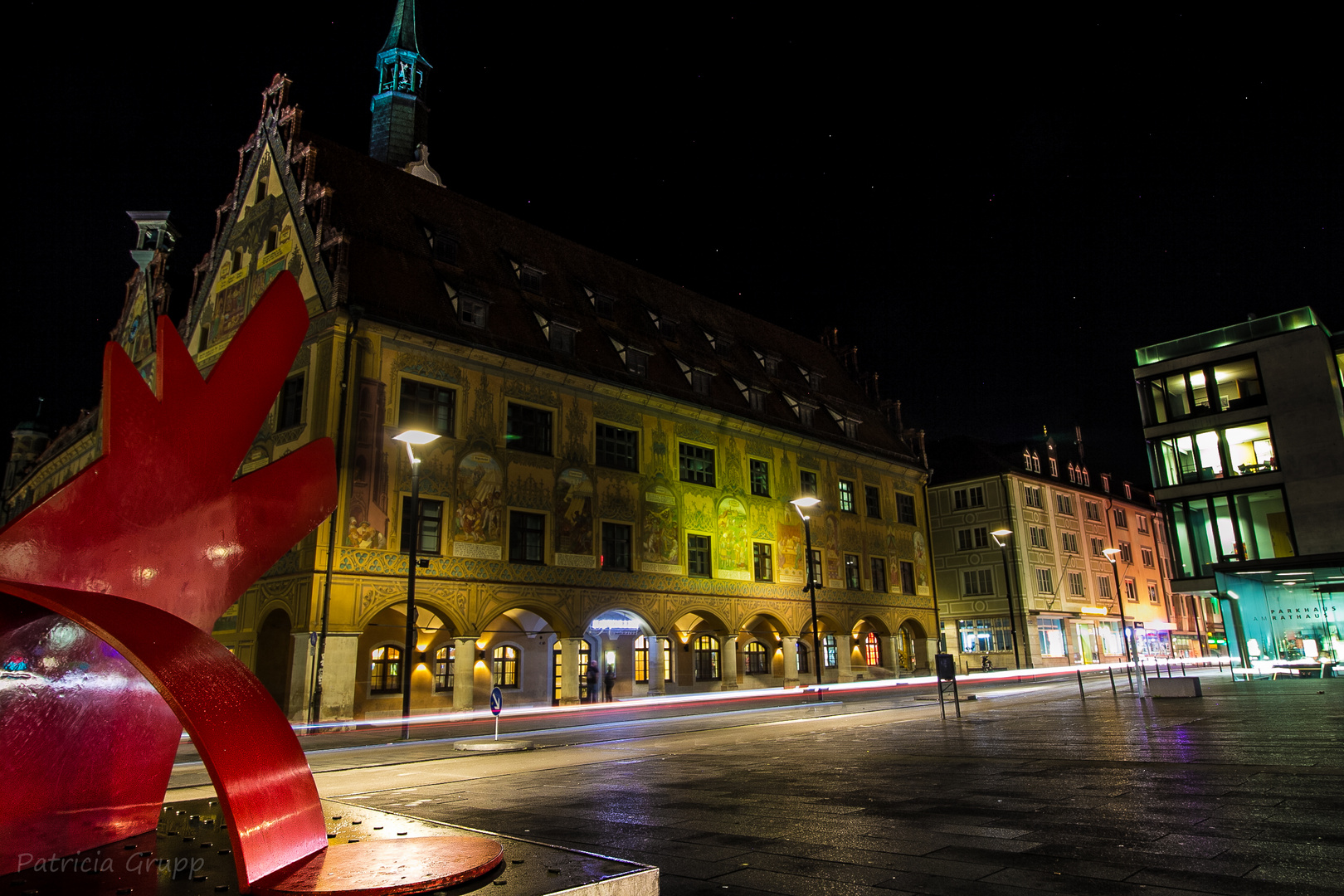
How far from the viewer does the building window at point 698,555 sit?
111 ft

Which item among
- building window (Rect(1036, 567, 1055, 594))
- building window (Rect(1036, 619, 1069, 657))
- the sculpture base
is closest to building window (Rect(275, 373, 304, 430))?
the sculpture base

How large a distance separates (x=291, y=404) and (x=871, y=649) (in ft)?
104

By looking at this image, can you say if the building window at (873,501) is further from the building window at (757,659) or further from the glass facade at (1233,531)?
the glass facade at (1233,531)

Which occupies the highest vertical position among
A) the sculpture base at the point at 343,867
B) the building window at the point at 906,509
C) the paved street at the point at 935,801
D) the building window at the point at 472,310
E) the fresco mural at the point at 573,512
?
the building window at the point at 472,310

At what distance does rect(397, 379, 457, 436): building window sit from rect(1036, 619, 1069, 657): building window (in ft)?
136

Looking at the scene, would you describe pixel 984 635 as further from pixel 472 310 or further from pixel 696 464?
pixel 472 310

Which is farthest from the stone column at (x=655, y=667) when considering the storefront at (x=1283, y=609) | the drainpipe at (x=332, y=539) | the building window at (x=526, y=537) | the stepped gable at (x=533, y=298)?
the storefront at (x=1283, y=609)

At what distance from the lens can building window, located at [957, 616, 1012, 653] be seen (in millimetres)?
53219

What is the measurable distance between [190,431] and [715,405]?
3166 centimetres

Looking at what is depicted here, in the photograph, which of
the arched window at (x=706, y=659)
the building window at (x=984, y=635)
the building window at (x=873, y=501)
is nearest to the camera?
the arched window at (x=706, y=659)

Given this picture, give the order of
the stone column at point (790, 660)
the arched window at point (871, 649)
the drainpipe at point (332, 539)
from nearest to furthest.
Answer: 1. the drainpipe at point (332, 539)
2. the stone column at point (790, 660)
3. the arched window at point (871, 649)

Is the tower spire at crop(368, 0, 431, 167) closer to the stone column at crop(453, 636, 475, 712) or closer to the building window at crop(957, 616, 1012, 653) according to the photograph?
the stone column at crop(453, 636, 475, 712)

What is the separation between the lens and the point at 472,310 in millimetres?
28656

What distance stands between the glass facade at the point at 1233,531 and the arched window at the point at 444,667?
30962mm
